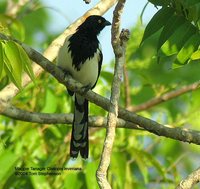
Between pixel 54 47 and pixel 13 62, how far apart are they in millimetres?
1452

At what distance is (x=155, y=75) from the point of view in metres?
10.1

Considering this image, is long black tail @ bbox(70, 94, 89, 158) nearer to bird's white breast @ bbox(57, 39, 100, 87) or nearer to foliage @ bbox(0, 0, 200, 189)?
foliage @ bbox(0, 0, 200, 189)

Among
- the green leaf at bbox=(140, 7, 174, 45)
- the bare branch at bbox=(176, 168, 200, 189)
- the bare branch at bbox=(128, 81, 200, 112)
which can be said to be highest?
the green leaf at bbox=(140, 7, 174, 45)

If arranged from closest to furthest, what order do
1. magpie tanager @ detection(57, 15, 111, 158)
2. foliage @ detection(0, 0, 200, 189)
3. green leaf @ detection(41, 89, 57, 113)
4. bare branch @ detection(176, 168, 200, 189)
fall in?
bare branch @ detection(176, 168, 200, 189)
foliage @ detection(0, 0, 200, 189)
green leaf @ detection(41, 89, 57, 113)
magpie tanager @ detection(57, 15, 111, 158)

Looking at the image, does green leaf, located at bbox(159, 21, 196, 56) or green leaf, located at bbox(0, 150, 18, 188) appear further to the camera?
green leaf, located at bbox(0, 150, 18, 188)

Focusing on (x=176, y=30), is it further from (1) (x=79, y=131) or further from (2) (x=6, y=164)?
(1) (x=79, y=131)

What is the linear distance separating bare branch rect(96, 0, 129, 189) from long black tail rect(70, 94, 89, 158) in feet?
5.03

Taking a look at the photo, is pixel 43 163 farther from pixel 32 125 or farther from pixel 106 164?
pixel 106 164

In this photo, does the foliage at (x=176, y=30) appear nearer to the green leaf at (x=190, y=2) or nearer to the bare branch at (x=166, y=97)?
the green leaf at (x=190, y=2)

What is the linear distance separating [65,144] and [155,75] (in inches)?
161

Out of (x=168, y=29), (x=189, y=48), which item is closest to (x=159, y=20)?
(x=168, y=29)

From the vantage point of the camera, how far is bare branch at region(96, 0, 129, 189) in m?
3.38

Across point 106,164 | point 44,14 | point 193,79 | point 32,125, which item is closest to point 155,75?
point 193,79

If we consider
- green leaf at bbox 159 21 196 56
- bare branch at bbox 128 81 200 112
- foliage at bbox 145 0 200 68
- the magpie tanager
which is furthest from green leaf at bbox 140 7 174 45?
bare branch at bbox 128 81 200 112
